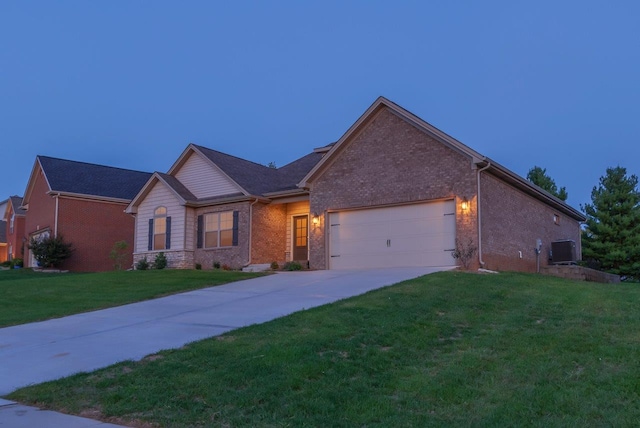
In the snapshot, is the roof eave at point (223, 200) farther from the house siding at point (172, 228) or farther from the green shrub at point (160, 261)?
the green shrub at point (160, 261)

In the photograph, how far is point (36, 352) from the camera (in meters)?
9.55

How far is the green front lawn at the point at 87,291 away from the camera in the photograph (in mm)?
13805

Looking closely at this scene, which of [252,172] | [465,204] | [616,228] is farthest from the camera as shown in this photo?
[616,228]

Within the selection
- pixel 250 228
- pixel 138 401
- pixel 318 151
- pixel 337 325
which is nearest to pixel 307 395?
pixel 138 401

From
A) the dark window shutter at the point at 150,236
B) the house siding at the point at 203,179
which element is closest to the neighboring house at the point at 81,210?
the dark window shutter at the point at 150,236

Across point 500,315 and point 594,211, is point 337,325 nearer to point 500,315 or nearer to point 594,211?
point 500,315

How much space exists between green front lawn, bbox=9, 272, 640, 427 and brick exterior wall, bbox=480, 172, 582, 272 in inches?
324

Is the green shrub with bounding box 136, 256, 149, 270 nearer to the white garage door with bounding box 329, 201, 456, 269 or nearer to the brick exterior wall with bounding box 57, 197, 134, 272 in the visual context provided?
the brick exterior wall with bounding box 57, 197, 134, 272

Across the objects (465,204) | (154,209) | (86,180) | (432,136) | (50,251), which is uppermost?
(86,180)

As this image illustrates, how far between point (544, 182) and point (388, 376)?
101 feet

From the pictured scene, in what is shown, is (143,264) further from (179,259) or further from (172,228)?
(172,228)

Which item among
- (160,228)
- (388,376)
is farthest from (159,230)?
(388,376)

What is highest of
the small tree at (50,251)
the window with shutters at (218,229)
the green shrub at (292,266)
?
the window with shutters at (218,229)

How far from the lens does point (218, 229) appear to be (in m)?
24.5
